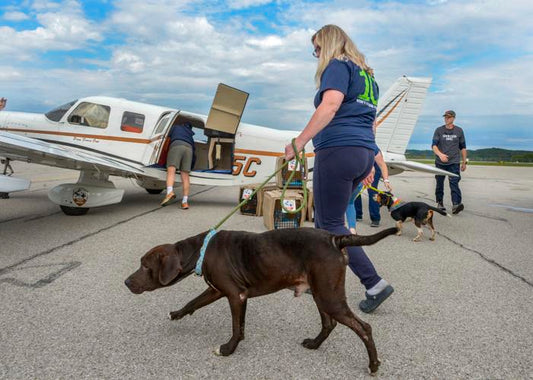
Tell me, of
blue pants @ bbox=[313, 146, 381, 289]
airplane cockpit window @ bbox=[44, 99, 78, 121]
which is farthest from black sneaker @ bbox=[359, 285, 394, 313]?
airplane cockpit window @ bbox=[44, 99, 78, 121]

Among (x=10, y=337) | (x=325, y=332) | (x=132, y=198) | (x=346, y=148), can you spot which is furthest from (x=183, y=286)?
(x=132, y=198)

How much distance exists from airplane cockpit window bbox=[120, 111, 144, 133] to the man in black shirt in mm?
6488

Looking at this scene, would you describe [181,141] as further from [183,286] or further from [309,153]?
[183,286]

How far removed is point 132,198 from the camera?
31.6 ft

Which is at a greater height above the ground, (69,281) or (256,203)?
(256,203)

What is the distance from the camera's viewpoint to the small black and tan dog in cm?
564

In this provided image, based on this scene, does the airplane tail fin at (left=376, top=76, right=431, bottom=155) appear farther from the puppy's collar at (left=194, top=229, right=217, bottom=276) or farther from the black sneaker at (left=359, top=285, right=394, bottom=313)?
the puppy's collar at (left=194, top=229, right=217, bottom=276)

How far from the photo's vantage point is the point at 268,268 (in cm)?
221

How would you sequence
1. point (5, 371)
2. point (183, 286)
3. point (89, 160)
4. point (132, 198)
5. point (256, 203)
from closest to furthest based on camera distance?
point (5, 371), point (183, 286), point (89, 160), point (256, 203), point (132, 198)

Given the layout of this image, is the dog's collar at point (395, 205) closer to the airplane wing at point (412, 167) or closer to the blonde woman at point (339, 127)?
the airplane wing at point (412, 167)

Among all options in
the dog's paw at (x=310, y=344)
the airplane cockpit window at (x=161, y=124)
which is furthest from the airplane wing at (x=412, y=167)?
the dog's paw at (x=310, y=344)

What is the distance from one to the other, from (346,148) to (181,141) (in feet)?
19.5

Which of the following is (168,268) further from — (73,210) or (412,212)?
(73,210)

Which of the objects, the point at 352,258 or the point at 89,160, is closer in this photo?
the point at 352,258
